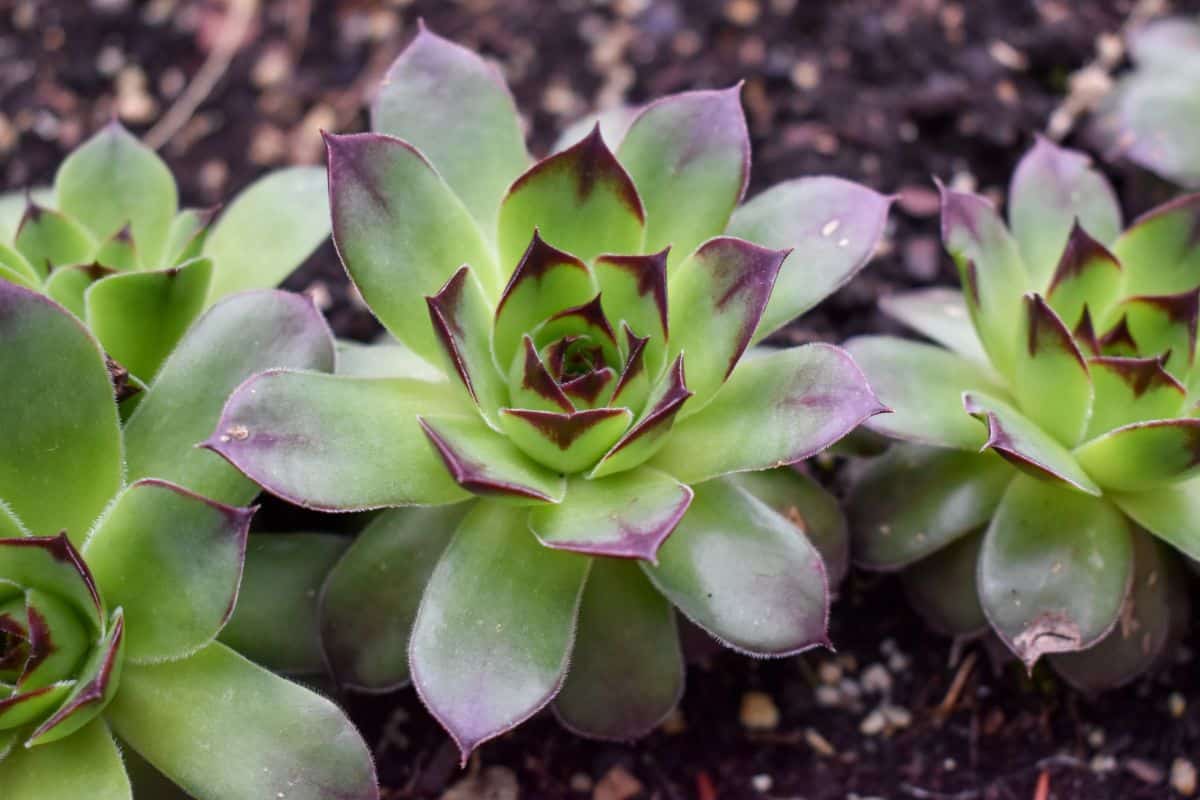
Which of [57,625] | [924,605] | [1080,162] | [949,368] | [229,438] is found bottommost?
[924,605]

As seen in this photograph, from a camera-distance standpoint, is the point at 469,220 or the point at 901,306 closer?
the point at 469,220

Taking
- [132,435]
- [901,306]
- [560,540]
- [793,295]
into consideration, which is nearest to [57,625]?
[132,435]

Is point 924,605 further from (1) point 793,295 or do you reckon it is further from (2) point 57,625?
(2) point 57,625

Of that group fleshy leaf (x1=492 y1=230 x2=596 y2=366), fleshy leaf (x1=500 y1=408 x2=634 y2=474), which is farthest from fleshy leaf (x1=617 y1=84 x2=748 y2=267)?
fleshy leaf (x1=500 y1=408 x2=634 y2=474)

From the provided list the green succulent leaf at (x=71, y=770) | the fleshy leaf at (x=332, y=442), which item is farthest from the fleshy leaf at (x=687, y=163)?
the green succulent leaf at (x=71, y=770)

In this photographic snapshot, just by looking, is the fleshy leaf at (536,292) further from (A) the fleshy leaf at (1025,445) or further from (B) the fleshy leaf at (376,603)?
(A) the fleshy leaf at (1025,445)

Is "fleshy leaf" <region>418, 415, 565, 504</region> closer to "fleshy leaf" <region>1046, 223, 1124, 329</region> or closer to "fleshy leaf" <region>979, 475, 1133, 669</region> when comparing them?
"fleshy leaf" <region>979, 475, 1133, 669</region>

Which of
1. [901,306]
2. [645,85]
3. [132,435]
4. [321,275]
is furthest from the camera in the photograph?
[645,85]

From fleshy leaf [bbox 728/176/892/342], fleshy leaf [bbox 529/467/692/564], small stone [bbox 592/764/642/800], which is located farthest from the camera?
small stone [bbox 592/764/642/800]
